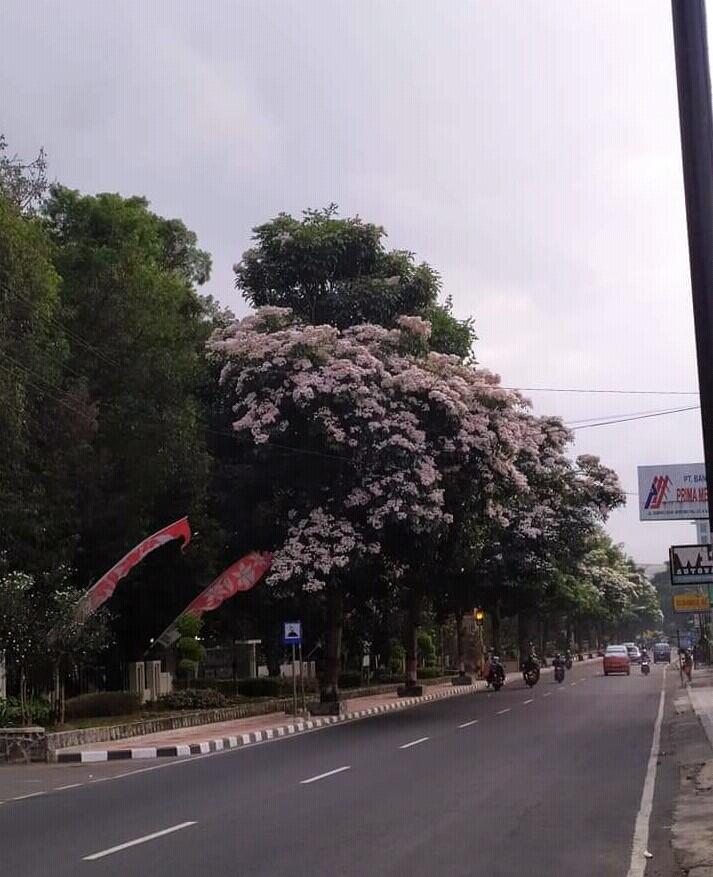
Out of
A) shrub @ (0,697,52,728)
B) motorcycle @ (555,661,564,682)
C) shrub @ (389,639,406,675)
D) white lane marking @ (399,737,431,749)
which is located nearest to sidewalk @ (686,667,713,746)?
white lane marking @ (399,737,431,749)

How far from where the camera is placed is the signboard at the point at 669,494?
4662 cm

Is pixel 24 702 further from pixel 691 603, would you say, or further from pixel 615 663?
pixel 615 663

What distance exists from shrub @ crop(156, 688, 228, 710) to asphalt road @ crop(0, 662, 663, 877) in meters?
6.61

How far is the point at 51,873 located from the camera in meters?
8.86

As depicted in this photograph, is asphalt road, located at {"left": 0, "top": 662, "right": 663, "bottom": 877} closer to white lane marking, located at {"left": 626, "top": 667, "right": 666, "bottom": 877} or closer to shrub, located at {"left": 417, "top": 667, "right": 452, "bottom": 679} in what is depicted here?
white lane marking, located at {"left": 626, "top": 667, "right": 666, "bottom": 877}

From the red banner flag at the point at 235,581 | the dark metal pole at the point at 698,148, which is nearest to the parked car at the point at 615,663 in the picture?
the red banner flag at the point at 235,581

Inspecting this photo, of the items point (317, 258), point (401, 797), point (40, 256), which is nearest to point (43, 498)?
point (40, 256)

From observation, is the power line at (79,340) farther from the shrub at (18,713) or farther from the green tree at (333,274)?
the shrub at (18,713)

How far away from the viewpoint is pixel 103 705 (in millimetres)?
26547

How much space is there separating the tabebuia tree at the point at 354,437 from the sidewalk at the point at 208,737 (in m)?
3.35

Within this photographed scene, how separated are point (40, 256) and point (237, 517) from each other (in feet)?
28.2

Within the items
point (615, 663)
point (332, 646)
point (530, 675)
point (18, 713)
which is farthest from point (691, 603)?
point (18, 713)

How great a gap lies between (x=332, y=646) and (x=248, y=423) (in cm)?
733

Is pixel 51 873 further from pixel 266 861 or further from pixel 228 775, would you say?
pixel 228 775
